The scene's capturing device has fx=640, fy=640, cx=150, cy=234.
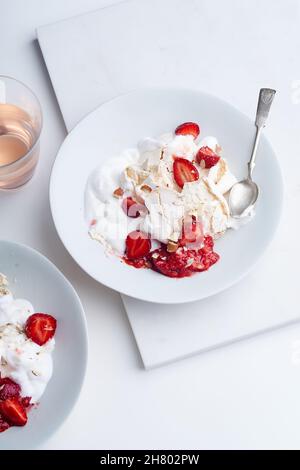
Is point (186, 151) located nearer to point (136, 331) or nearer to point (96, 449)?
point (136, 331)

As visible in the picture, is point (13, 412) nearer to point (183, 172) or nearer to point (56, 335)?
point (56, 335)

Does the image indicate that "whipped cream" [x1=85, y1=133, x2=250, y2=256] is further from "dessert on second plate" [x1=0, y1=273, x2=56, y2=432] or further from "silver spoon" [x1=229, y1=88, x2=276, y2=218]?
"dessert on second plate" [x1=0, y1=273, x2=56, y2=432]

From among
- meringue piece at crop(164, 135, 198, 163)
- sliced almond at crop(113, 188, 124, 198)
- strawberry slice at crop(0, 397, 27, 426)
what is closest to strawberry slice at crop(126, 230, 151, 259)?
sliced almond at crop(113, 188, 124, 198)

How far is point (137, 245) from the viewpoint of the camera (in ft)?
5.29

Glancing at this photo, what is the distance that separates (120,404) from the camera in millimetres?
1614

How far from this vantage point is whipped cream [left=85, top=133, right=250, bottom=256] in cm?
162

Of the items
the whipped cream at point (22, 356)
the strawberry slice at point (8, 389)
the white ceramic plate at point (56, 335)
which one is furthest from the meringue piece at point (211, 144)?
the strawberry slice at point (8, 389)

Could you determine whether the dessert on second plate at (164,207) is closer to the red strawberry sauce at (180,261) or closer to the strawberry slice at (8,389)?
the red strawberry sauce at (180,261)

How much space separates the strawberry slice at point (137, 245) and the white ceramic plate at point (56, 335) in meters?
0.18

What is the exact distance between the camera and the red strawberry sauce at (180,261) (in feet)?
5.26

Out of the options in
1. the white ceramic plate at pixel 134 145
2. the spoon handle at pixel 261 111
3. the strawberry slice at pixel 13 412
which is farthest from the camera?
the spoon handle at pixel 261 111

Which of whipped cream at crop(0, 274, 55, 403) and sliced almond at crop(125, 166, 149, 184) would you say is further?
sliced almond at crop(125, 166, 149, 184)

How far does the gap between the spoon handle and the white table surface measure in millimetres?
334

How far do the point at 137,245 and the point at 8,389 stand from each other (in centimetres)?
46
